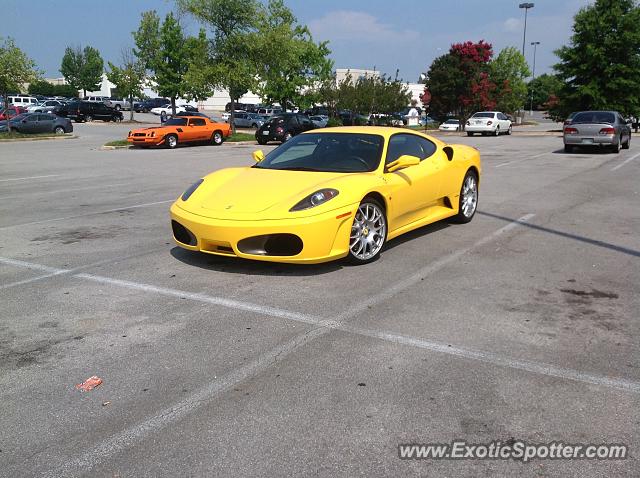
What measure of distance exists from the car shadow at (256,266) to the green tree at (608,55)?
129ft

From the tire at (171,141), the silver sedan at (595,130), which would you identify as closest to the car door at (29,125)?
the tire at (171,141)

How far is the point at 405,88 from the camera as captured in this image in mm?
48594

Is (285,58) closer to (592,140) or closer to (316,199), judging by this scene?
(592,140)

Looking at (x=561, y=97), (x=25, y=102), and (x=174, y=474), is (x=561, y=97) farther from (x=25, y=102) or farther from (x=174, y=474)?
(x=25, y=102)

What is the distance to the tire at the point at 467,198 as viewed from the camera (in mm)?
8098

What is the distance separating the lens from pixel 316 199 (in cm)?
562

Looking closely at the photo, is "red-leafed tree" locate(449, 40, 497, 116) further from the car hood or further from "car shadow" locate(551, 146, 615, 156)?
the car hood

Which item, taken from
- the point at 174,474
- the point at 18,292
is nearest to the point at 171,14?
the point at 18,292

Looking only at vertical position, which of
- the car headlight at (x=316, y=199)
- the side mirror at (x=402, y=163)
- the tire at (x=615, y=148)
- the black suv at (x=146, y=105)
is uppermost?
the black suv at (x=146, y=105)

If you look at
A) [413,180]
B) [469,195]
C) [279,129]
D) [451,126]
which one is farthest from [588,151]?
[451,126]

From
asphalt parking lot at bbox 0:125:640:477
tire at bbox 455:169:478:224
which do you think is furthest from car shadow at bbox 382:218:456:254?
tire at bbox 455:169:478:224

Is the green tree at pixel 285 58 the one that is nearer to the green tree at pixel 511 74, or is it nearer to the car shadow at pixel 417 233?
the green tree at pixel 511 74

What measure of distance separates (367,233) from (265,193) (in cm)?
108

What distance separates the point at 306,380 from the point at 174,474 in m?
1.07
